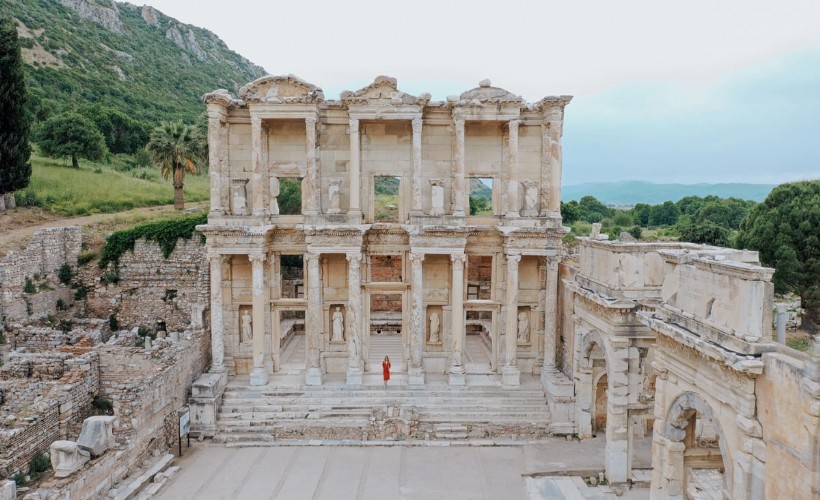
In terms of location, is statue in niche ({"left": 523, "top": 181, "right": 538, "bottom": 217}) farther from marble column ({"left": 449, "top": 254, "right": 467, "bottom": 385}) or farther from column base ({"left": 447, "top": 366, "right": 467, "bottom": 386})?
column base ({"left": 447, "top": 366, "right": 467, "bottom": 386})

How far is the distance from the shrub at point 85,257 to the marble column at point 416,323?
48.7 ft

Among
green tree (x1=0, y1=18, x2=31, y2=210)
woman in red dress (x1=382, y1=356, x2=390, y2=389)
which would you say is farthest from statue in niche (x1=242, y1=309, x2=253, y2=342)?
green tree (x1=0, y1=18, x2=31, y2=210)

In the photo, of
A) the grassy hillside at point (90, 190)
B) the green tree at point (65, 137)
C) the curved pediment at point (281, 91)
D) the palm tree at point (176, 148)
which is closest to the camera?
the curved pediment at point (281, 91)

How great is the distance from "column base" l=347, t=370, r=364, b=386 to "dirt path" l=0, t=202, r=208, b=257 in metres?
14.6

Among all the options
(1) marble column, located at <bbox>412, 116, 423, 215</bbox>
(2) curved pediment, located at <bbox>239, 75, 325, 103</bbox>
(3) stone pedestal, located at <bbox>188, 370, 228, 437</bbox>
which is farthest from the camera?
(1) marble column, located at <bbox>412, 116, 423, 215</bbox>

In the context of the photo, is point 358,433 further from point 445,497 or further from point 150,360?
point 150,360

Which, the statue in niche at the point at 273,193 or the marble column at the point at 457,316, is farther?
the statue in niche at the point at 273,193

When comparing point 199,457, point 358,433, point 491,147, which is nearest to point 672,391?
point 358,433

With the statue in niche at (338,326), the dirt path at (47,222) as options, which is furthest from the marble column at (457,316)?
the dirt path at (47,222)

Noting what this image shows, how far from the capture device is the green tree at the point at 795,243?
77.9ft

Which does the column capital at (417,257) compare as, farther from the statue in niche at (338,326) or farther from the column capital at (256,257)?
the column capital at (256,257)

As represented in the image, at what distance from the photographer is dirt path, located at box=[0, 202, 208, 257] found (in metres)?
22.5

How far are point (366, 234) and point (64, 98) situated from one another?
4104 cm

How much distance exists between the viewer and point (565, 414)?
16.5m
